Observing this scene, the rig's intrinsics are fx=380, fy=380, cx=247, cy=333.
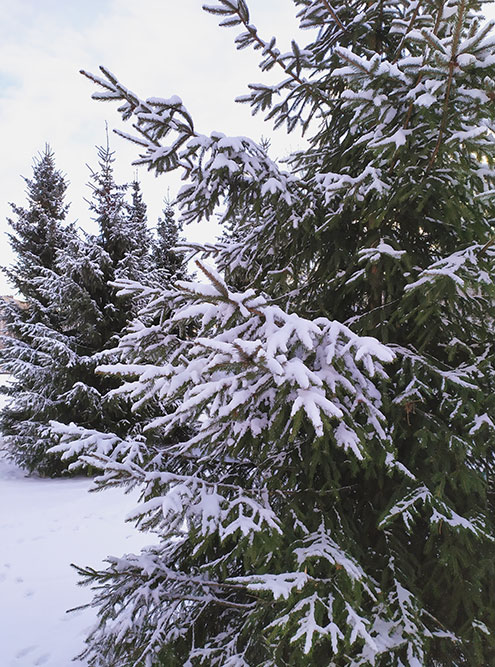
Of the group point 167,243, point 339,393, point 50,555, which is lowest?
point 50,555

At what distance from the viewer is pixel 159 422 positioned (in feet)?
5.85

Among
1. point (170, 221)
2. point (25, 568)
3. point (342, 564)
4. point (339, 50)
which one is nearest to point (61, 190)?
point (170, 221)

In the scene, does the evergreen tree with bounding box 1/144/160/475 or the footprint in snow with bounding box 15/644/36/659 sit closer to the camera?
the footprint in snow with bounding box 15/644/36/659

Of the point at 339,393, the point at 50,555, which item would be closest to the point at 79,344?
the point at 50,555

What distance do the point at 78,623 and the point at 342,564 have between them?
366 centimetres

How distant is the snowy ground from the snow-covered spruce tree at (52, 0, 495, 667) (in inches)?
71.0

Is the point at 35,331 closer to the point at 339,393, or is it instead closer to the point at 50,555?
the point at 50,555

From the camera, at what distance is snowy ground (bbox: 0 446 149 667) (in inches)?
140

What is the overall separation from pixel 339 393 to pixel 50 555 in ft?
17.4

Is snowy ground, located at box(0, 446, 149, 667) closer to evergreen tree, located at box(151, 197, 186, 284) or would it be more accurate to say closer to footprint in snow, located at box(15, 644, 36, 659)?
footprint in snow, located at box(15, 644, 36, 659)

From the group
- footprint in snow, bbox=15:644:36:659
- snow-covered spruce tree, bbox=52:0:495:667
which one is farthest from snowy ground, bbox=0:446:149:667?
snow-covered spruce tree, bbox=52:0:495:667

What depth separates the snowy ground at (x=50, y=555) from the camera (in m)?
3.55

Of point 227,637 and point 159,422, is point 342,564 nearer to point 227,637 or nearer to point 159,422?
point 159,422

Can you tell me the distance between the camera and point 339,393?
163cm
